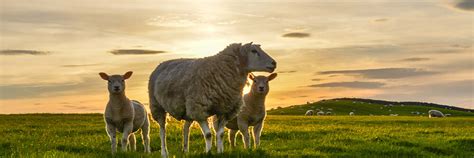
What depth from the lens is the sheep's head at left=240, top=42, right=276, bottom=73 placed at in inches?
534

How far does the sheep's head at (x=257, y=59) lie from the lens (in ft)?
44.5

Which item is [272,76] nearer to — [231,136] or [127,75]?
[231,136]

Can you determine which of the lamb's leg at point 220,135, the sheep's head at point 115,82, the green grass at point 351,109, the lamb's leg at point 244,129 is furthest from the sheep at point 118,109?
the green grass at point 351,109

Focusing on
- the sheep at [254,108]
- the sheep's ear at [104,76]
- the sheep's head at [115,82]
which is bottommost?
the sheep at [254,108]

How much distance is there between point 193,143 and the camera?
19703 millimetres

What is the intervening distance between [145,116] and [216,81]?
4.74m

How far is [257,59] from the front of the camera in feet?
44.8

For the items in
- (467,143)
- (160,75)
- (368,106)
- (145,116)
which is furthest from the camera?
(368,106)

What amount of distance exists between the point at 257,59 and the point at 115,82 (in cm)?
456

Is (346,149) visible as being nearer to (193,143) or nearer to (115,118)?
(193,143)

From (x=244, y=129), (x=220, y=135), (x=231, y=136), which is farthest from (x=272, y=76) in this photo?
(x=231, y=136)

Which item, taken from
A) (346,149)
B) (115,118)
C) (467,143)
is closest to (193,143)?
(115,118)

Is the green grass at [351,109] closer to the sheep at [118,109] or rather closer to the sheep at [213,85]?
→ the sheep at [118,109]

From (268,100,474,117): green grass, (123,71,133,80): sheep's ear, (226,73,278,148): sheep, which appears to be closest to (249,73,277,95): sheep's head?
(226,73,278,148): sheep
